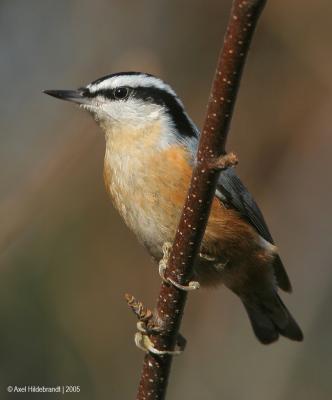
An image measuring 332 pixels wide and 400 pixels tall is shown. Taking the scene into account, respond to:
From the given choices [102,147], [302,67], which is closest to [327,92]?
[302,67]

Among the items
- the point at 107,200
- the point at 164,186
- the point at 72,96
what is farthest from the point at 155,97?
the point at 107,200

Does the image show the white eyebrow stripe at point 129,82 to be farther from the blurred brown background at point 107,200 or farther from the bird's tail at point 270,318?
the bird's tail at point 270,318

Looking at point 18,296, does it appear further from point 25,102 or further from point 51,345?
point 25,102

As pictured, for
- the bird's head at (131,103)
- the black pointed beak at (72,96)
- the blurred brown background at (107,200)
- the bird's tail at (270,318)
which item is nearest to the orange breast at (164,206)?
the bird's head at (131,103)

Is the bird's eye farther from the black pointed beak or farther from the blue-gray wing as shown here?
the blue-gray wing

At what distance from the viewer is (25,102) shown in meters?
5.11

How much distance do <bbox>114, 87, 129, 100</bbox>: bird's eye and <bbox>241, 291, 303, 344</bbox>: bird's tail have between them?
1.42 metres

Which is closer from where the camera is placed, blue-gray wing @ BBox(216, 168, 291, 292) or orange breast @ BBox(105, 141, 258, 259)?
orange breast @ BBox(105, 141, 258, 259)

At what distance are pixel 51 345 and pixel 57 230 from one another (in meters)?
0.79

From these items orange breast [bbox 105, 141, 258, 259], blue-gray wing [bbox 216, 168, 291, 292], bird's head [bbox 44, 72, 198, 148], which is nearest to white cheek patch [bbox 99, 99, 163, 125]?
bird's head [bbox 44, 72, 198, 148]

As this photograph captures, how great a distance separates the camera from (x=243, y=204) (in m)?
3.75

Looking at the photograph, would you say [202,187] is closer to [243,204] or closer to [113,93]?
[243,204]

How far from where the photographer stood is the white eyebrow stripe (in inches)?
150

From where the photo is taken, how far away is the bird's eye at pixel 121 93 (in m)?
3.84
